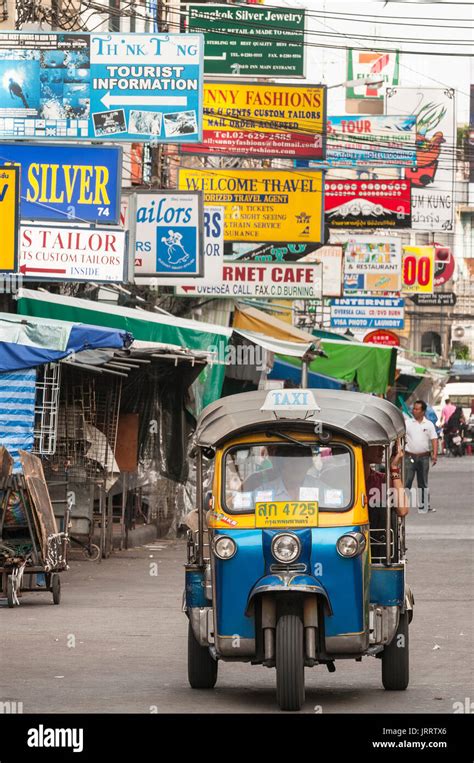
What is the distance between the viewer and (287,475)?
29.3 ft

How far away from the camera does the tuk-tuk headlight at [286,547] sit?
28.0ft

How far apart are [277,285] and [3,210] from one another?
9605mm

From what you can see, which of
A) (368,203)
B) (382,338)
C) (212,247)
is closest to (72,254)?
(212,247)

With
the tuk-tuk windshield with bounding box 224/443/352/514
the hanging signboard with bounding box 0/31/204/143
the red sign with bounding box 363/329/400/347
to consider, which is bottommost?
the red sign with bounding box 363/329/400/347

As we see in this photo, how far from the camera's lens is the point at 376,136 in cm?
3781

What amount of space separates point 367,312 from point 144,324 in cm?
1647

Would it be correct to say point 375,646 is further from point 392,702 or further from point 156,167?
point 156,167

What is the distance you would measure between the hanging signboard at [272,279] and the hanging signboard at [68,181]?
7.04 m

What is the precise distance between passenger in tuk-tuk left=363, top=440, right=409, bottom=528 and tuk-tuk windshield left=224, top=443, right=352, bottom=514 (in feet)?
1.14

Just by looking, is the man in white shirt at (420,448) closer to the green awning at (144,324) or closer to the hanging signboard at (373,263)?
the green awning at (144,324)

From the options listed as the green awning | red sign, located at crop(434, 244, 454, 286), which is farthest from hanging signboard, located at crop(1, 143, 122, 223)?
red sign, located at crop(434, 244, 454, 286)

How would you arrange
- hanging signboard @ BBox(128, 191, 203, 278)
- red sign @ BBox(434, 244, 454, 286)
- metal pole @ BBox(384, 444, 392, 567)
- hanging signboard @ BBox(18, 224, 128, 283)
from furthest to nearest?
1. red sign @ BBox(434, 244, 454, 286)
2. hanging signboard @ BBox(128, 191, 203, 278)
3. hanging signboard @ BBox(18, 224, 128, 283)
4. metal pole @ BBox(384, 444, 392, 567)

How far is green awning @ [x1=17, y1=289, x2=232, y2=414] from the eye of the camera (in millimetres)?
17234

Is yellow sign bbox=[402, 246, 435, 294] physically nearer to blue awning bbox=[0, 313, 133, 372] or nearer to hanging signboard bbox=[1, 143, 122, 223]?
hanging signboard bbox=[1, 143, 122, 223]
